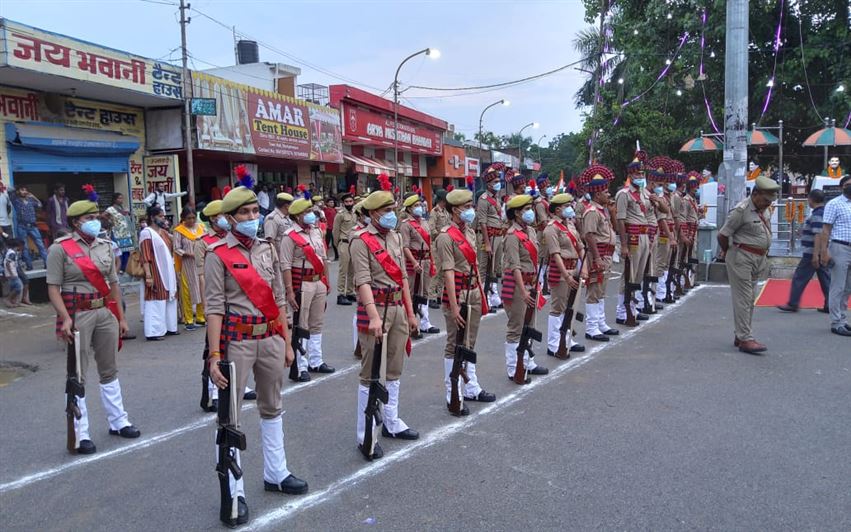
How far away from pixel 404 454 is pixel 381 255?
1.55m

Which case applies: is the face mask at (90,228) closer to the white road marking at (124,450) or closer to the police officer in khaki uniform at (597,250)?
the white road marking at (124,450)

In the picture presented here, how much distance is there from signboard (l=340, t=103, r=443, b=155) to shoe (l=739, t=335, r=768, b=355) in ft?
68.7

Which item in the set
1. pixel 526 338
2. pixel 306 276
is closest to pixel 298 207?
pixel 306 276

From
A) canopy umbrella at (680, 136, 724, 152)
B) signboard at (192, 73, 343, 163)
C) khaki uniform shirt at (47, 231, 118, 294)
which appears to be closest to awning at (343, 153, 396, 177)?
signboard at (192, 73, 343, 163)

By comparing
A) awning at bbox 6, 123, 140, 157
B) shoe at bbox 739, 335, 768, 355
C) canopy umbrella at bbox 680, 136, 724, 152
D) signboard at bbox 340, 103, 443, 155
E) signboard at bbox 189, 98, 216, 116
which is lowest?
shoe at bbox 739, 335, 768, 355

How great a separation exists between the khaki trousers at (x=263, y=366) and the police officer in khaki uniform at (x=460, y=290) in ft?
6.38

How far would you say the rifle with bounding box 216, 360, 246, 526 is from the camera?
3887 millimetres

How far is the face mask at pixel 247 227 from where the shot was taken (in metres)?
4.13

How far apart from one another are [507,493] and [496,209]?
8244 mm

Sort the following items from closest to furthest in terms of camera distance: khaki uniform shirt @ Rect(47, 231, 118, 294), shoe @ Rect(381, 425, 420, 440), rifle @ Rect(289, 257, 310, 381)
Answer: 1. shoe @ Rect(381, 425, 420, 440)
2. khaki uniform shirt @ Rect(47, 231, 118, 294)
3. rifle @ Rect(289, 257, 310, 381)

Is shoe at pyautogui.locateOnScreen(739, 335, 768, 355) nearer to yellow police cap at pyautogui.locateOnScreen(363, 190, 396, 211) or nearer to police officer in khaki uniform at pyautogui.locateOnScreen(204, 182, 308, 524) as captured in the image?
yellow police cap at pyautogui.locateOnScreen(363, 190, 396, 211)

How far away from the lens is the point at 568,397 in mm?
6219

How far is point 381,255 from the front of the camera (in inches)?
201

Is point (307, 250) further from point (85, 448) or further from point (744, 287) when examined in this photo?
point (744, 287)
